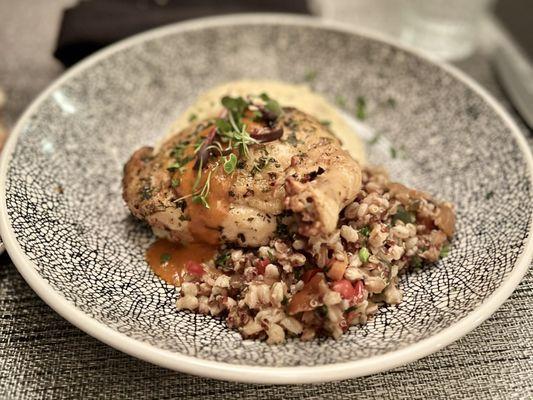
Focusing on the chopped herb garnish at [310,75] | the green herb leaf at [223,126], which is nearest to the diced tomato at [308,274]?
the green herb leaf at [223,126]

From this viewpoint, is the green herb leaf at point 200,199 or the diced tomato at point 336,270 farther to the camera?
the green herb leaf at point 200,199

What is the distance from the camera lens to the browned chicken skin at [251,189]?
3340mm

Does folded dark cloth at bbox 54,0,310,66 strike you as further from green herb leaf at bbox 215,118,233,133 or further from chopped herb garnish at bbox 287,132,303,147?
chopped herb garnish at bbox 287,132,303,147

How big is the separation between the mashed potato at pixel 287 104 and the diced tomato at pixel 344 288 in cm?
162

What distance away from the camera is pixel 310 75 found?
542 cm

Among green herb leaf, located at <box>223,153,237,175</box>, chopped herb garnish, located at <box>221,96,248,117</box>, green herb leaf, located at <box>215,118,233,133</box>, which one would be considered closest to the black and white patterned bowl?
green herb leaf, located at <box>223,153,237,175</box>

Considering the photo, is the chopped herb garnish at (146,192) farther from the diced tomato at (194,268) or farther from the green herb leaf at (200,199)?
the diced tomato at (194,268)

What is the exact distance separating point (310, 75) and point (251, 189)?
2348 millimetres

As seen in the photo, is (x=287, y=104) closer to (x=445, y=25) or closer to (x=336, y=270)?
(x=336, y=270)

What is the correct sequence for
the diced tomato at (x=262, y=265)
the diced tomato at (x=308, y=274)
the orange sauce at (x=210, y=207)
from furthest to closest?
the orange sauce at (x=210, y=207)
the diced tomato at (x=262, y=265)
the diced tomato at (x=308, y=274)

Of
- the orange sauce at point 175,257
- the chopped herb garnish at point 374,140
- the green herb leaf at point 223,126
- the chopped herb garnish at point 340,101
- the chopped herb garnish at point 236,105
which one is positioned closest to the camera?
the orange sauce at point 175,257

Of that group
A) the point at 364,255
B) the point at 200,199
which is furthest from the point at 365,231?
the point at 200,199

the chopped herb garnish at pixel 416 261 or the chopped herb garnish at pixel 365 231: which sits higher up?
the chopped herb garnish at pixel 365 231

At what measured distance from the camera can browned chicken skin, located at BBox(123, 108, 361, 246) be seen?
3.34 metres
